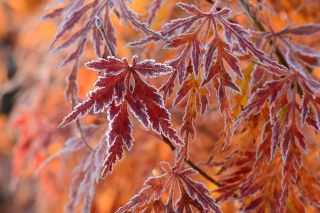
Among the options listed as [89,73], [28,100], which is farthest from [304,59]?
[28,100]

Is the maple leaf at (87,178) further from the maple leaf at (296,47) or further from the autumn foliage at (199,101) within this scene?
the maple leaf at (296,47)

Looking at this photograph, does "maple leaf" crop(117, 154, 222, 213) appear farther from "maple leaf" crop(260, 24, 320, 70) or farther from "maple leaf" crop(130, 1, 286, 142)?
"maple leaf" crop(260, 24, 320, 70)

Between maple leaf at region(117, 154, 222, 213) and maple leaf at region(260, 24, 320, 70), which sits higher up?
maple leaf at region(260, 24, 320, 70)

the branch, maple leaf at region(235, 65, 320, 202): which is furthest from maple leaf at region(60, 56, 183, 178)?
the branch

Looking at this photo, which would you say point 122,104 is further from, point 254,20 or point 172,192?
point 254,20

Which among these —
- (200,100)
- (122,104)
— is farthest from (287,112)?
(122,104)

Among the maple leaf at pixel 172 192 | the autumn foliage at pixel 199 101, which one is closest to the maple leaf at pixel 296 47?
the autumn foliage at pixel 199 101
